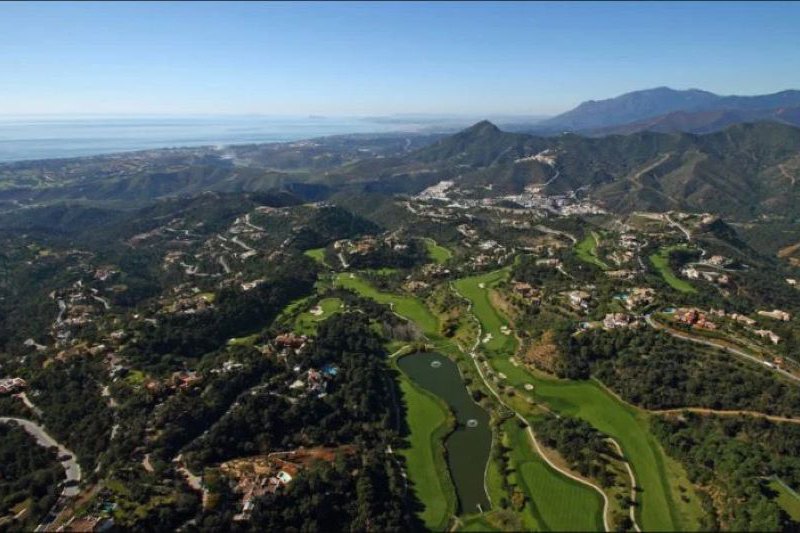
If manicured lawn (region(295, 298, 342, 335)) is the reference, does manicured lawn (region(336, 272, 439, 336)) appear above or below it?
below

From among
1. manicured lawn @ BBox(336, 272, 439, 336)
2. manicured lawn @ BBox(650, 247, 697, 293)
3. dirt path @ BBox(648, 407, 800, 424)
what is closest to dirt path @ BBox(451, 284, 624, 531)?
manicured lawn @ BBox(336, 272, 439, 336)

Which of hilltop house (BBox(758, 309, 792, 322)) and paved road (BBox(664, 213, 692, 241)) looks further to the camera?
paved road (BBox(664, 213, 692, 241))

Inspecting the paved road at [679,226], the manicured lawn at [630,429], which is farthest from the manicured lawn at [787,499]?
the paved road at [679,226]

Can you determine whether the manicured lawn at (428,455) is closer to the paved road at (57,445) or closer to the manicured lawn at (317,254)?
the paved road at (57,445)

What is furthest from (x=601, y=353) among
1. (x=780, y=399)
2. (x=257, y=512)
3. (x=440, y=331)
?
(x=257, y=512)

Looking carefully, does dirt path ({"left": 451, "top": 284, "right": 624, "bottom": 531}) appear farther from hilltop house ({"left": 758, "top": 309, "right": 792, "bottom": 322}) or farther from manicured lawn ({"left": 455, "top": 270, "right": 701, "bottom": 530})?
hilltop house ({"left": 758, "top": 309, "right": 792, "bottom": 322})

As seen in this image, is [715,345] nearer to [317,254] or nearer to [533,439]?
[533,439]
